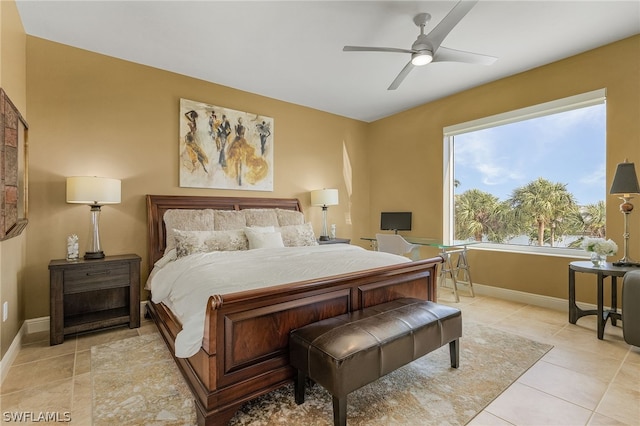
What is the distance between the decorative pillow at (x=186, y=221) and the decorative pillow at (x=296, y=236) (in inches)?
33.1

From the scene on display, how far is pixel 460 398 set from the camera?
1.91 meters

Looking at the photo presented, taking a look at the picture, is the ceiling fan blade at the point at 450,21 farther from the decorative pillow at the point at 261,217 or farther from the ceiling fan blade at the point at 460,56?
the decorative pillow at the point at 261,217

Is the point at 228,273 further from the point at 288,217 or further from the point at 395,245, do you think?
the point at 395,245

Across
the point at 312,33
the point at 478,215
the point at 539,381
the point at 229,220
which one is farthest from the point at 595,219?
the point at 229,220

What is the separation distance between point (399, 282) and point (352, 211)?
3143mm

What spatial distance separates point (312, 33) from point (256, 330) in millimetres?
2684

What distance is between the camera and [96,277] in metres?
2.87

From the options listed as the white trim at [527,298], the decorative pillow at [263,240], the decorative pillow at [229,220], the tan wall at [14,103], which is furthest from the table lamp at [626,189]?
the tan wall at [14,103]

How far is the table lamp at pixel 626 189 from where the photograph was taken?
277cm

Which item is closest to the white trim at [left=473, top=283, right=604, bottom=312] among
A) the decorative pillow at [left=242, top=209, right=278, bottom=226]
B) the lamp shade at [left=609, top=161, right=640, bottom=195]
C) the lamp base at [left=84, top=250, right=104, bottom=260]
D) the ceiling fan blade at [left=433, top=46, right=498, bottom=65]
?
the lamp shade at [left=609, top=161, right=640, bottom=195]

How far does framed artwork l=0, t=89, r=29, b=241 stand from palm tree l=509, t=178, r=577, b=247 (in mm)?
5210

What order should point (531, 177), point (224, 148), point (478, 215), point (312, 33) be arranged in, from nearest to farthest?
point (312, 33) < point (531, 177) < point (224, 148) < point (478, 215)

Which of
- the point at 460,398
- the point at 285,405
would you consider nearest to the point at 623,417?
the point at 460,398

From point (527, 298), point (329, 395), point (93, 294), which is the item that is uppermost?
point (93, 294)
